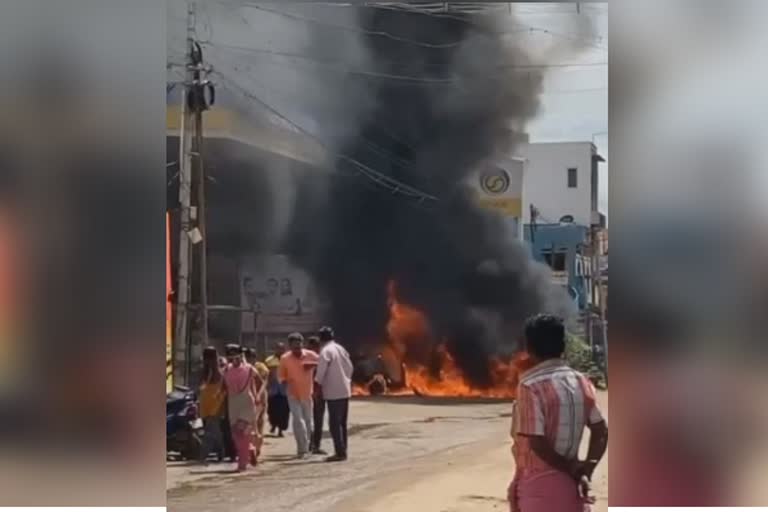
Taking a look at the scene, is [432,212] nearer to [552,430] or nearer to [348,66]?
[348,66]

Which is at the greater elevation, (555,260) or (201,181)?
(201,181)

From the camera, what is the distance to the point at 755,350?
432 centimetres

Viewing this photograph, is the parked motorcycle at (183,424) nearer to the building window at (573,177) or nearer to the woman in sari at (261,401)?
the woman in sari at (261,401)

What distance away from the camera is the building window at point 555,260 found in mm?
4453

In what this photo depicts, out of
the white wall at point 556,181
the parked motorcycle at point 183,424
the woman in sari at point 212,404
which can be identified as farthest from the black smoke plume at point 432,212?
the parked motorcycle at point 183,424

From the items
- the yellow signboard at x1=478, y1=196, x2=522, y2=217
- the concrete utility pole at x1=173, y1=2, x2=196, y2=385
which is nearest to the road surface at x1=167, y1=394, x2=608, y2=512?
the concrete utility pole at x1=173, y1=2, x2=196, y2=385

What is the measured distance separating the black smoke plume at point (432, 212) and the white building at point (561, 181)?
0.42 ft

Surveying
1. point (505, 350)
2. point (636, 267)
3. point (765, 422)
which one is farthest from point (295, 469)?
point (765, 422)

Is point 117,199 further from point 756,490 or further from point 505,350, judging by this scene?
point 756,490

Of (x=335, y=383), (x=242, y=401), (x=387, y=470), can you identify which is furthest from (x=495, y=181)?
(x=242, y=401)

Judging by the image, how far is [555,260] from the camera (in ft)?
14.6

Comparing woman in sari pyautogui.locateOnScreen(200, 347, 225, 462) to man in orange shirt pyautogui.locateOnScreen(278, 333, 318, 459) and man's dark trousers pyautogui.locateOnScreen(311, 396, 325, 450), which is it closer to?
man in orange shirt pyautogui.locateOnScreen(278, 333, 318, 459)

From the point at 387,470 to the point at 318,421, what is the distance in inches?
13.2

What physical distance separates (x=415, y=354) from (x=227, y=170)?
3.40 feet
